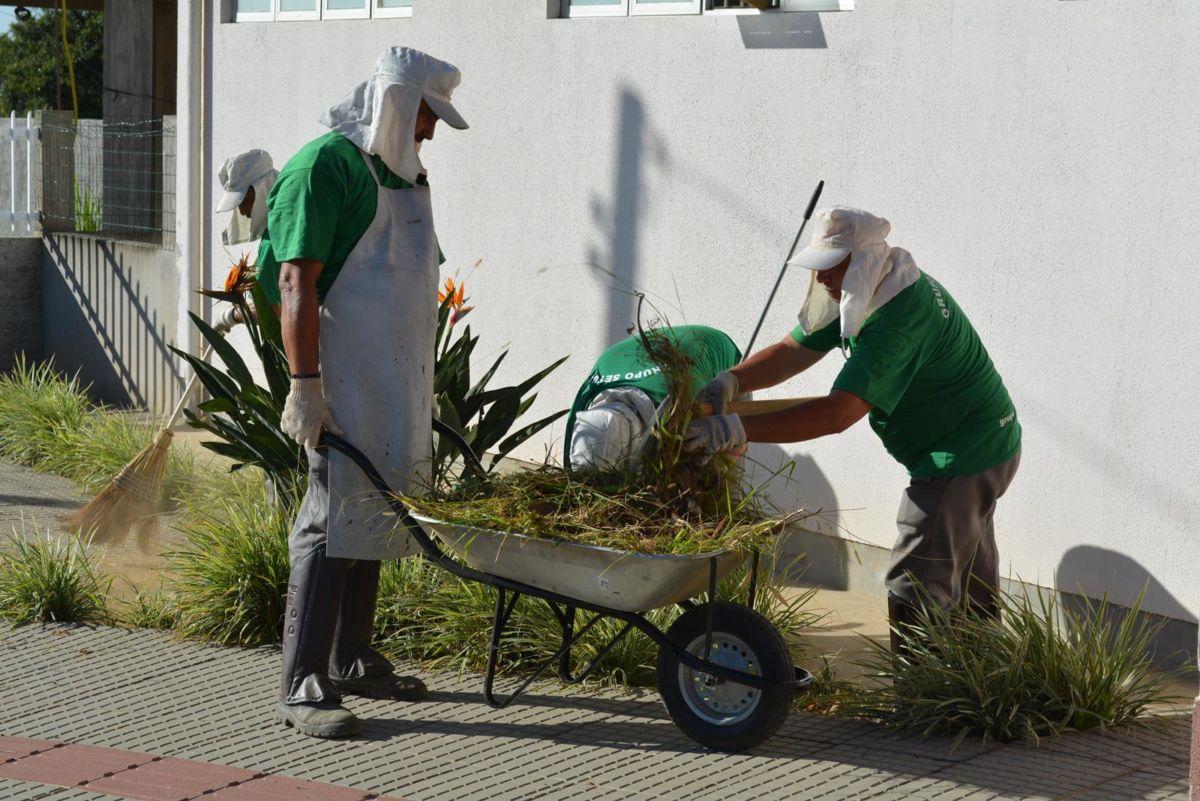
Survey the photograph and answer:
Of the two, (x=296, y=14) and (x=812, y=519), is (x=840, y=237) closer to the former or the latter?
(x=812, y=519)

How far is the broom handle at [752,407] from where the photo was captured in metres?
4.68

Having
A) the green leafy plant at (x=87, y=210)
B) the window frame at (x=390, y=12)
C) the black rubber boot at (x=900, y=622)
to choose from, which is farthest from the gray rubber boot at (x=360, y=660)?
the green leafy plant at (x=87, y=210)

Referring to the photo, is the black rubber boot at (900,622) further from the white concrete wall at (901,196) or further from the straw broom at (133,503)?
the straw broom at (133,503)

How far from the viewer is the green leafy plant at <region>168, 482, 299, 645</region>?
5746 mm

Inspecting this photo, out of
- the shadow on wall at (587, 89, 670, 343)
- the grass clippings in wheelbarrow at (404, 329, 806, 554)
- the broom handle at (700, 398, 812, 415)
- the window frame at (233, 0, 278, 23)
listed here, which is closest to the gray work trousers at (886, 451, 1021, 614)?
the broom handle at (700, 398, 812, 415)

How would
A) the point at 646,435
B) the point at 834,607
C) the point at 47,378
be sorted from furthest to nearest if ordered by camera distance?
1. the point at 47,378
2. the point at 834,607
3. the point at 646,435

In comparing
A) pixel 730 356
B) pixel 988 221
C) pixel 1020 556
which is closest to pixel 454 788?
pixel 730 356

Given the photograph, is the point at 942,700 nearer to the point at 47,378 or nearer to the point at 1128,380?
the point at 1128,380

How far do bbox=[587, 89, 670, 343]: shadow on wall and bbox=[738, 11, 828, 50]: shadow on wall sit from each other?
0.75m

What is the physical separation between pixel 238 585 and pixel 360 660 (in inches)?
34.6

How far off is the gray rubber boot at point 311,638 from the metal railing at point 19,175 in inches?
366

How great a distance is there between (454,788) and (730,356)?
2458 mm

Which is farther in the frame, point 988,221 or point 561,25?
point 561,25

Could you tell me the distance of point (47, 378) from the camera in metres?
11.8
